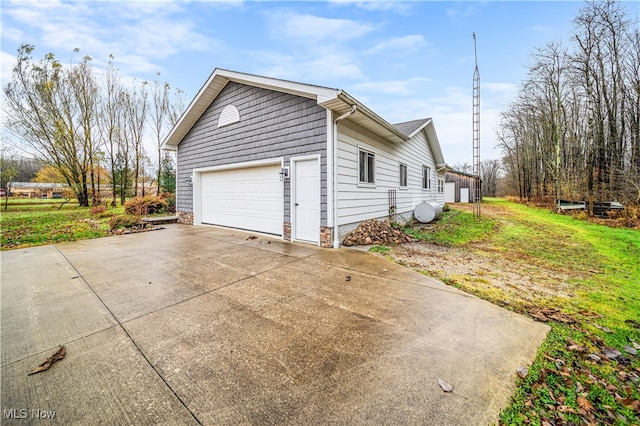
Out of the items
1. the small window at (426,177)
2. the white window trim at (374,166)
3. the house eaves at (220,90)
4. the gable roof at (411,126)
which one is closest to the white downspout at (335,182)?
the house eaves at (220,90)

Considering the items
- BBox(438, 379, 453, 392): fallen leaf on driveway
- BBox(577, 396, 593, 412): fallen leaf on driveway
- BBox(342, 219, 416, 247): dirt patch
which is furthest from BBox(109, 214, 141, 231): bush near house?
BBox(577, 396, 593, 412): fallen leaf on driveway

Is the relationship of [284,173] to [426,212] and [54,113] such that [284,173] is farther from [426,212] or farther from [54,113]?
[54,113]

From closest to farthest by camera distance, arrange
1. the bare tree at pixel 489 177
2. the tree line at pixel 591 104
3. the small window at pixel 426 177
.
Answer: the tree line at pixel 591 104 → the small window at pixel 426 177 → the bare tree at pixel 489 177

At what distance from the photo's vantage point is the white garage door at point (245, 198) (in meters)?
7.22

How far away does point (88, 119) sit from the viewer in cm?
1498

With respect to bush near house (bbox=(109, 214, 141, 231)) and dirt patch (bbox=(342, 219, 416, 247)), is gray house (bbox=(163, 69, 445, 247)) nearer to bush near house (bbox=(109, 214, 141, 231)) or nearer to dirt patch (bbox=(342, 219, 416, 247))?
dirt patch (bbox=(342, 219, 416, 247))

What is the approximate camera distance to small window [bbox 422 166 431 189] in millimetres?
12455

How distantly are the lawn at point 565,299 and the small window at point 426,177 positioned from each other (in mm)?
5572

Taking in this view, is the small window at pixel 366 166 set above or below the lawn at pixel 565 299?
above

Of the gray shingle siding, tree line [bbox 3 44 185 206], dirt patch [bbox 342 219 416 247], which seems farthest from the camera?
tree line [bbox 3 44 185 206]

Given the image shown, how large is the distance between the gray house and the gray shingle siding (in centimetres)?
3

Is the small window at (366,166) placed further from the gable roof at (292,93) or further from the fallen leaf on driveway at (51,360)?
the fallen leaf on driveway at (51,360)

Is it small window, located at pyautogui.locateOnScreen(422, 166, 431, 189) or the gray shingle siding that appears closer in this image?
the gray shingle siding

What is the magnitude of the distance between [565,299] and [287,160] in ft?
19.0
